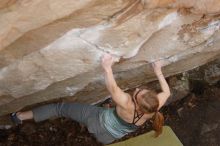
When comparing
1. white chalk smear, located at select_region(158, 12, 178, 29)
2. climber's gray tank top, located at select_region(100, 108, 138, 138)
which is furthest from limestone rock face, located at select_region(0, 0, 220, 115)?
climber's gray tank top, located at select_region(100, 108, 138, 138)

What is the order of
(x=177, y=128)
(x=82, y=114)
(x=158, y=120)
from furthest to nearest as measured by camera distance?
(x=177, y=128)
(x=82, y=114)
(x=158, y=120)

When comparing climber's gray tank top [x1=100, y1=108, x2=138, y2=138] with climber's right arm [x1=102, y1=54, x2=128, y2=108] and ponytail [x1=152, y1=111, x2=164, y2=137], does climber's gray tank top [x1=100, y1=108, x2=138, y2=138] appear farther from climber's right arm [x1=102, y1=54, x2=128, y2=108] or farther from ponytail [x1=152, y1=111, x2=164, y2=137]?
climber's right arm [x1=102, y1=54, x2=128, y2=108]

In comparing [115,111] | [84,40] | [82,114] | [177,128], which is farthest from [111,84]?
[177,128]

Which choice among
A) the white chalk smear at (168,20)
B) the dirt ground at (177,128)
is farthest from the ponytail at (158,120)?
the dirt ground at (177,128)

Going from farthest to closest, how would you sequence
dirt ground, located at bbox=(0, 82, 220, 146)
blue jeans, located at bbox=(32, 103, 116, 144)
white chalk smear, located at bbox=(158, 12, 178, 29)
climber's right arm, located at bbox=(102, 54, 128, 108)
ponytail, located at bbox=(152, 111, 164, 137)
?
1. dirt ground, located at bbox=(0, 82, 220, 146)
2. blue jeans, located at bbox=(32, 103, 116, 144)
3. ponytail, located at bbox=(152, 111, 164, 137)
4. climber's right arm, located at bbox=(102, 54, 128, 108)
5. white chalk smear, located at bbox=(158, 12, 178, 29)

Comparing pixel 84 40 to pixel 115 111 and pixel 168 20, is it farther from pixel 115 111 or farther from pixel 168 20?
pixel 115 111

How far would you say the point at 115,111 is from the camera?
14.6 feet

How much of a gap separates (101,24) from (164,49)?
1.17 m

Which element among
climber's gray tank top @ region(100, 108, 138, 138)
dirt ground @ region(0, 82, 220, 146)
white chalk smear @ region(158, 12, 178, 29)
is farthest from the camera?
dirt ground @ region(0, 82, 220, 146)

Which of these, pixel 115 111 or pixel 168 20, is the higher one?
pixel 168 20

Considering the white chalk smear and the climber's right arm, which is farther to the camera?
the climber's right arm

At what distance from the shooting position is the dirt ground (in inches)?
236

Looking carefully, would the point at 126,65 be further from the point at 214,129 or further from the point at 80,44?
the point at 214,129

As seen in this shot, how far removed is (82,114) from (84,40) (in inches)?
50.6
